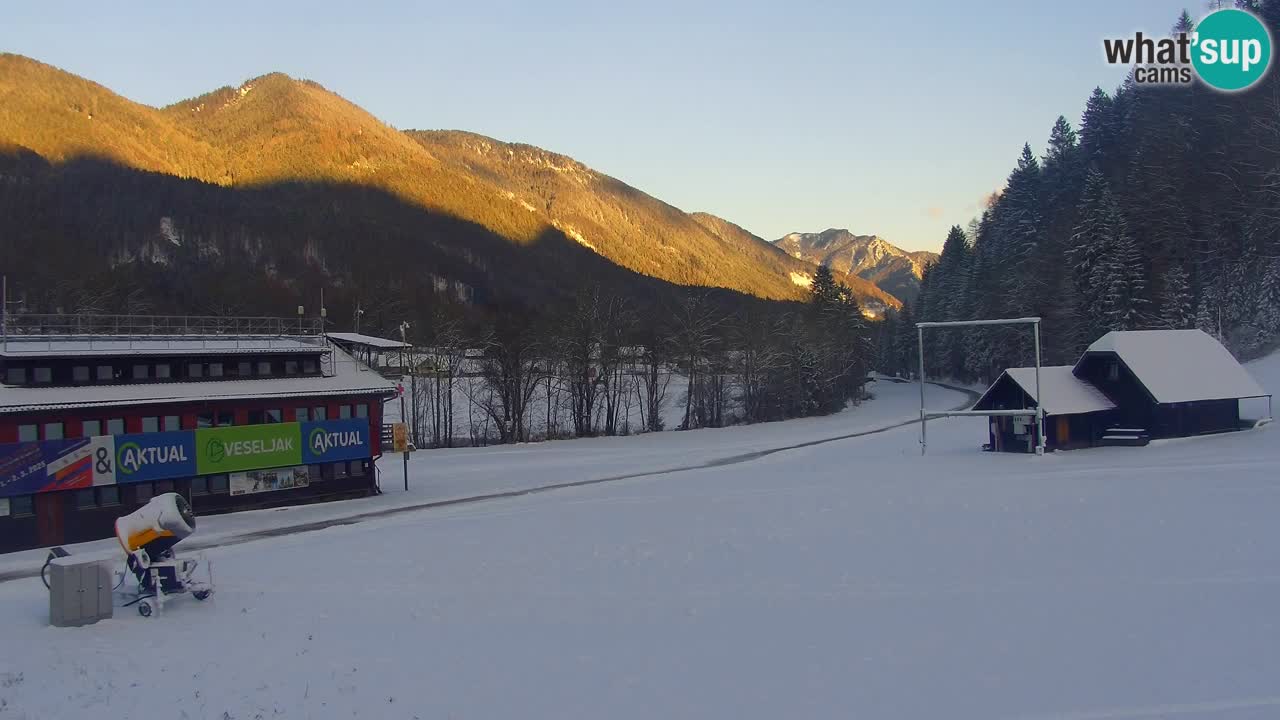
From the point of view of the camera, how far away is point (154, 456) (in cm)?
3158

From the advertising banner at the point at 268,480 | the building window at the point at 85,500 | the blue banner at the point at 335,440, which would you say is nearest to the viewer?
the building window at the point at 85,500

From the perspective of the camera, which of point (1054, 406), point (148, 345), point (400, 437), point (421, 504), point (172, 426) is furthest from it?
point (400, 437)

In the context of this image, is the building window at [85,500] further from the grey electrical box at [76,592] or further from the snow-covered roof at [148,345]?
the grey electrical box at [76,592]

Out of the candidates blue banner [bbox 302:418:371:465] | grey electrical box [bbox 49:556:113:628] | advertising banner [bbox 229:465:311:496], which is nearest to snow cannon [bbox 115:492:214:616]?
grey electrical box [bbox 49:556:113:628]

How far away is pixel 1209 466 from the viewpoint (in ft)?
105

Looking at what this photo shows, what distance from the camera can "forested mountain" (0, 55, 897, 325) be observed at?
10144 centimetres

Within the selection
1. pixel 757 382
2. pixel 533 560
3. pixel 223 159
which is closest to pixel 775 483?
pixel 533 560

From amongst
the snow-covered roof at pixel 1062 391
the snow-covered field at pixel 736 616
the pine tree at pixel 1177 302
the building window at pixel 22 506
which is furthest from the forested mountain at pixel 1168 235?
the building window at pixel 22 506

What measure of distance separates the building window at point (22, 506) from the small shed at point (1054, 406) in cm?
4026

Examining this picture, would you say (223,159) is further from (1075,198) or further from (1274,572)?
(1274,572)

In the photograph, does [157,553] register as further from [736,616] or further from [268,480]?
[268,480]

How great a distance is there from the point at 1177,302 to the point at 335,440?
195 ft

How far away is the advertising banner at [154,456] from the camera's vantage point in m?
30.8

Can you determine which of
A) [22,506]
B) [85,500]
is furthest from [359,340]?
[22,506]
